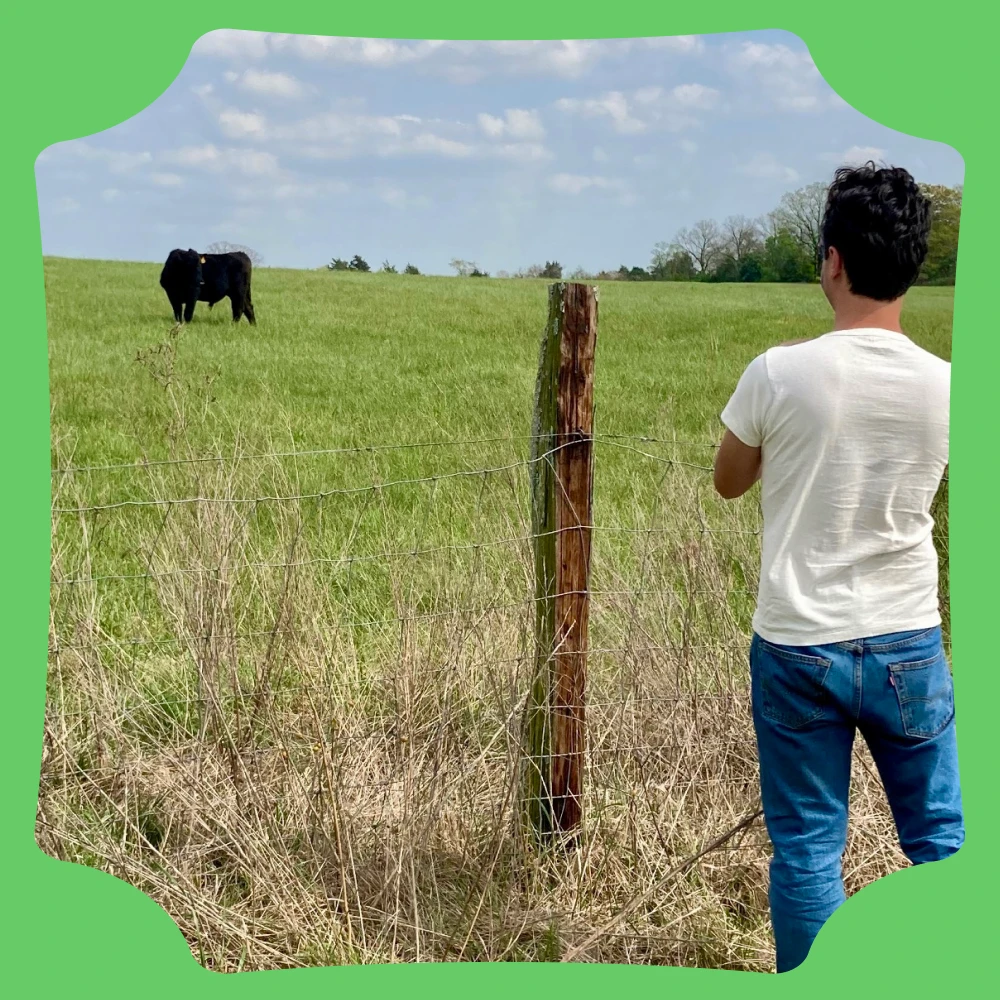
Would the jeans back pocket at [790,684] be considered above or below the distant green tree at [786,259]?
below

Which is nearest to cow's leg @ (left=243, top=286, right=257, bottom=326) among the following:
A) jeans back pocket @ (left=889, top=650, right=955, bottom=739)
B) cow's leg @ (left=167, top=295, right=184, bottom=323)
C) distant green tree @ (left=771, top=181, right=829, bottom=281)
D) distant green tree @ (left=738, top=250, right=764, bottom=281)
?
cow's leg @ (left=167, top=295, right=184, bottom=323)

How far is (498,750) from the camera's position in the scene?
11.8 ft

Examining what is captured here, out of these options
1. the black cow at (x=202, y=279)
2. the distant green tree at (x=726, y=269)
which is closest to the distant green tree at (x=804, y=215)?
the distant green tree at (x=726, y=269)

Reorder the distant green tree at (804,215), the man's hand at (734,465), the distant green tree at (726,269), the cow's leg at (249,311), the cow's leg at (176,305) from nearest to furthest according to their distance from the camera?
1. the man's hand at (734,465)
2. the distant green tree at (804,215)
3. the distant green tree at (726,269)
4. the cow's leg at (176,305)
5. the cow's leg at (249,311)

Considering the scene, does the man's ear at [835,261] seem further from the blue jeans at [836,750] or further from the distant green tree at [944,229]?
the blue jeans at [836,750]

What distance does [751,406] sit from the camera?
247 cm

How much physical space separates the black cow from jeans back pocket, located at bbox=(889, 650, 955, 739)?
3.10 metres

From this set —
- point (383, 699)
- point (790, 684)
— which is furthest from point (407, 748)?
point (790, 684)

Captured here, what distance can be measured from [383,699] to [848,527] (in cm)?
180

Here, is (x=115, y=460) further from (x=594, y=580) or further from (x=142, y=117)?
(x=594, y=580)

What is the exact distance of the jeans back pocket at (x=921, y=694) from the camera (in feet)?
8.02

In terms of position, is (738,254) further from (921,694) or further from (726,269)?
(921,694)

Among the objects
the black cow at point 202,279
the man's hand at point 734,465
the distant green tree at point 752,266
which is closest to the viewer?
the man's hand at point 734,465

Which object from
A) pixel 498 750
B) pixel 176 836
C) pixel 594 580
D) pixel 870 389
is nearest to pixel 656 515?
pixel 594 580
